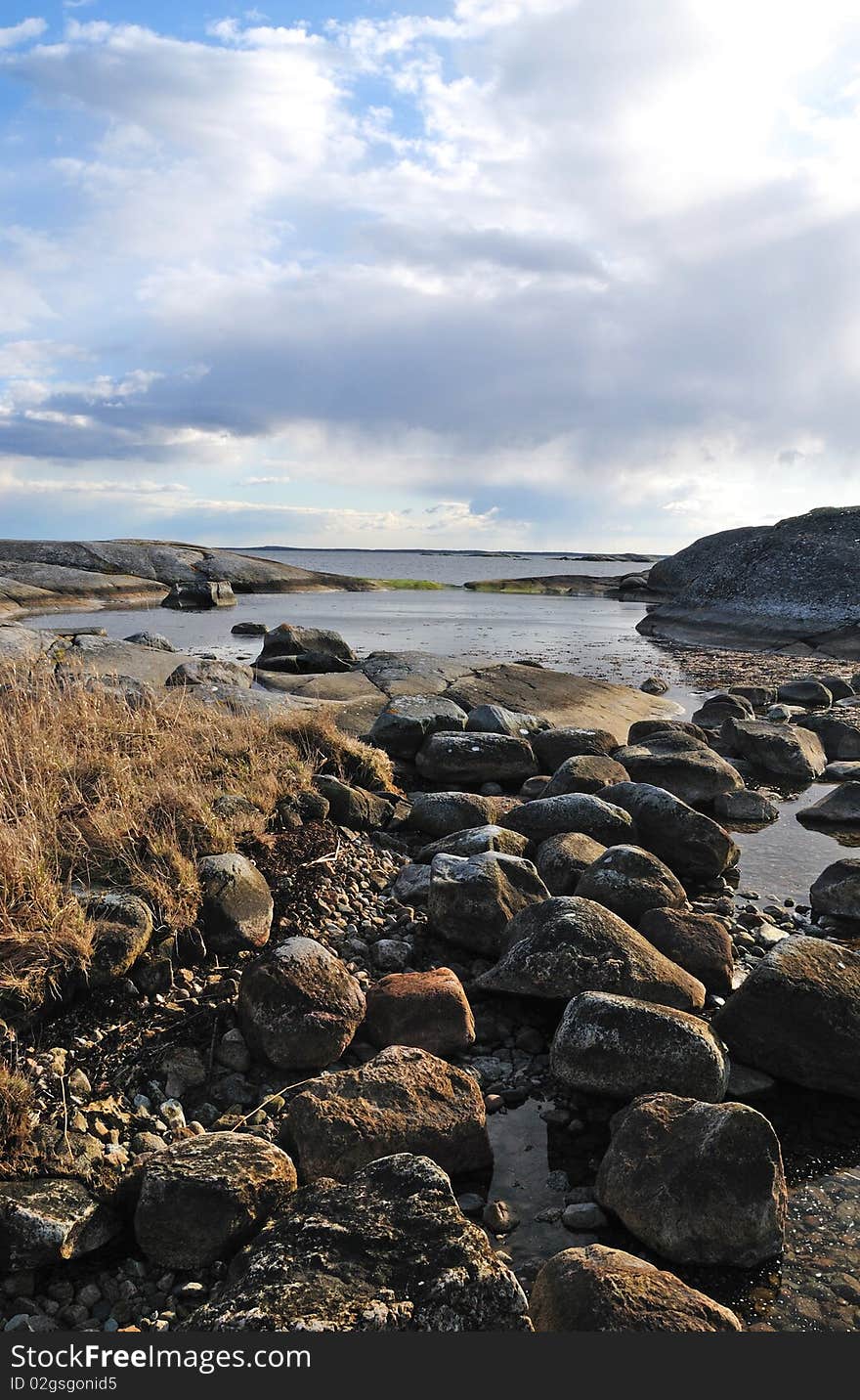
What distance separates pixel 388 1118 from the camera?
14.2 ft

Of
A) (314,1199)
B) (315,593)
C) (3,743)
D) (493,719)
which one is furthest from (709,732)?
(315,593)

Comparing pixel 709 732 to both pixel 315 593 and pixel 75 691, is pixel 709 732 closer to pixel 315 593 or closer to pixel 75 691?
pixel 75 691

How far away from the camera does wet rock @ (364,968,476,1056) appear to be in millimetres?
5250

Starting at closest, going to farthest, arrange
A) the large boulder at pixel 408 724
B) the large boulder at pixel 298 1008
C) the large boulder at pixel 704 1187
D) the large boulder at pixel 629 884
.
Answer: the large boulder at pixel 704 1187 < the large boulder at pixel 298 1008 < the large boulder at pixel 629 884 < the large boulder at pixel 408 724

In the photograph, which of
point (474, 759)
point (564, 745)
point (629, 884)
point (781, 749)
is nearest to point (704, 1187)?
point (629, 884)

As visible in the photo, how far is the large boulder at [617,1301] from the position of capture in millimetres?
3168

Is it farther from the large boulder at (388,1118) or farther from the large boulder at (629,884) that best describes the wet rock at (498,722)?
the large boulder at (388,1118)

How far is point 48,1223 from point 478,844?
464 cm

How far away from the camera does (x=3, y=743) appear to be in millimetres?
6988

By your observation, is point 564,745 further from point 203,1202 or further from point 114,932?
point 203,1202

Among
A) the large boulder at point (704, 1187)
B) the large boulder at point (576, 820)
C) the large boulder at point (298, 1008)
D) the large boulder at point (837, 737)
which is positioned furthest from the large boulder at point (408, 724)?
the large boulder at point (704, 1187)

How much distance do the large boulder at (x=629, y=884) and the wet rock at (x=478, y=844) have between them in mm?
810

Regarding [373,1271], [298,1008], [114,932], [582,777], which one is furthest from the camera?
[582,777]

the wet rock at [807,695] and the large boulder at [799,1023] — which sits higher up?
the wet rock at [807,695]
